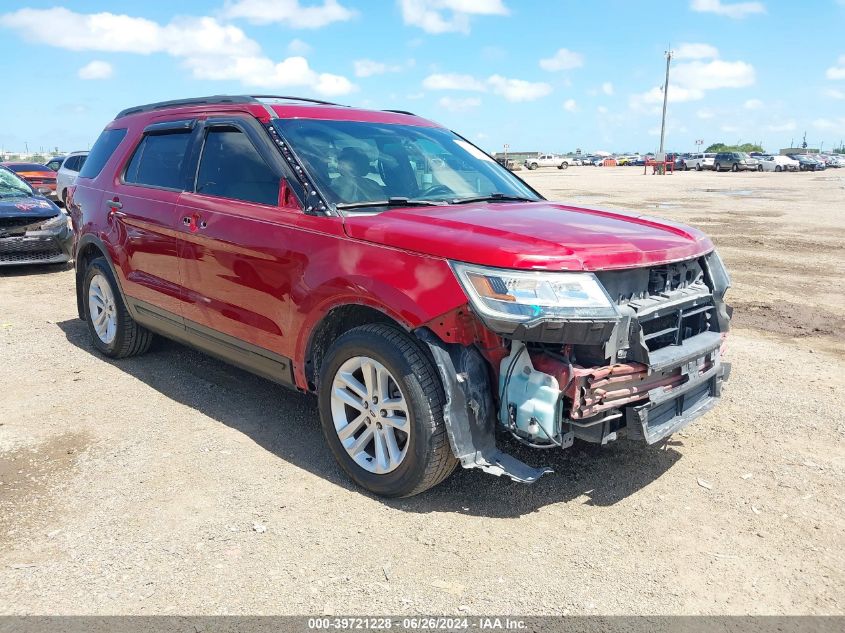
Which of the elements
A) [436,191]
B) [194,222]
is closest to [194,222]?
[194,222]

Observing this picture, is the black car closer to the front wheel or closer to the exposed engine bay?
the front wheel

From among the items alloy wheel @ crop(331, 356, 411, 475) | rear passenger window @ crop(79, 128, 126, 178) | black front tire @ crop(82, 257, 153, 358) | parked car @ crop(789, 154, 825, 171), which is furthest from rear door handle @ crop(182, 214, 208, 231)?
parked car @ crop(789, 154, 825, 171)

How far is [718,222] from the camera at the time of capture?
54.0 ft

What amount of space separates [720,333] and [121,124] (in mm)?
4853

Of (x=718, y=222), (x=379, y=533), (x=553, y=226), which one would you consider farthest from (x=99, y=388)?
(x=718, y=222)

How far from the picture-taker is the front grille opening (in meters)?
3.42

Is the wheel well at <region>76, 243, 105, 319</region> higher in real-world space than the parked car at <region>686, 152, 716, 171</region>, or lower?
lower

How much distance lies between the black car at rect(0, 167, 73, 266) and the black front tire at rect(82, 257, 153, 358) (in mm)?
4719

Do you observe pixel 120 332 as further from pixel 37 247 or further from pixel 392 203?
pixel 37 247

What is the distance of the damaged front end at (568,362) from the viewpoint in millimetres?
2996

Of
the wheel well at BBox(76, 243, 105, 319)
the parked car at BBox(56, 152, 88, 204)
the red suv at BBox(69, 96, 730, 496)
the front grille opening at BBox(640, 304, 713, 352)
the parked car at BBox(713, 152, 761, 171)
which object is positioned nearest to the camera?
the red suv at BBox(69, 96, 730, 496)

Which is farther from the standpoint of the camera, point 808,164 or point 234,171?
point 808,164

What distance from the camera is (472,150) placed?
5.10 meters

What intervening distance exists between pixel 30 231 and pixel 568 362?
9.33 metres
